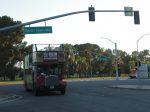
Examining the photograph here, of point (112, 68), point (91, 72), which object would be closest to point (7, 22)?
point (91, 72)

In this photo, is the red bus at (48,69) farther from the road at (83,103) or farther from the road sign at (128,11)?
the road sign at (128,11)

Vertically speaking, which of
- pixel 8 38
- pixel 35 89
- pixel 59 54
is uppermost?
pixel 8 38

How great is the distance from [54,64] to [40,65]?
1069 millimetres

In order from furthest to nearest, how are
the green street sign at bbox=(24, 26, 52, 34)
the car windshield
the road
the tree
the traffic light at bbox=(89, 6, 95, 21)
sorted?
the tree, the green street sign at bbox=(24, 26, 52, 34), the car windshield, the traffic light at bbox=(89, 6, 95, 21), the road

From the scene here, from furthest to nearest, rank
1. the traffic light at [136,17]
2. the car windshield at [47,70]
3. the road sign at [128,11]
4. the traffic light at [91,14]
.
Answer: the car windshield at [47,70]
the road sign at [128,11]
the traffic light at [136,17]
the traffic light at [91,14]

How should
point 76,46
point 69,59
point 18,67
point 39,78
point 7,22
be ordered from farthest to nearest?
point 76,46
point 69,59
point 18,67
point 7,22
point 39,78

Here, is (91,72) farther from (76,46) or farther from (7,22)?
(7,22)

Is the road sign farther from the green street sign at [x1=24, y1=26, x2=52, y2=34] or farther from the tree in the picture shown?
the tree

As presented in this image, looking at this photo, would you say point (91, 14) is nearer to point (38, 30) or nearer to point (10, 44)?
point (38, 30)

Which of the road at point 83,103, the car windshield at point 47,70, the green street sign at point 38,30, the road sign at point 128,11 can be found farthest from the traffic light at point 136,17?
the car windshield at point 47,70

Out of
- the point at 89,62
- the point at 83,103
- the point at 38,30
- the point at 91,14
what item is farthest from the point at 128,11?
the point at 89,62

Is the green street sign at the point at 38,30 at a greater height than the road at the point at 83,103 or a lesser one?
greater

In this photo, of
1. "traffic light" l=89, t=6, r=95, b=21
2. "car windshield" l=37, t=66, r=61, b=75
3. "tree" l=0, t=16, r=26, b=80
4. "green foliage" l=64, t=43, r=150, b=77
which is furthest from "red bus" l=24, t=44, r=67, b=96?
"green foliage" l=64, t=43, r=150, b=77

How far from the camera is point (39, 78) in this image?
34.2 meters
